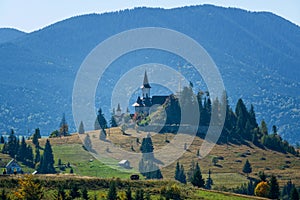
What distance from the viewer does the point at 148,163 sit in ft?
528

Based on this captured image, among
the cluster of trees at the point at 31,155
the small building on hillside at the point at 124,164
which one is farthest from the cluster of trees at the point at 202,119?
the cluster of trees at the point at 31,155

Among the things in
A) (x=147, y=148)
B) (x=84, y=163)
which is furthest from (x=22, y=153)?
(x=147, y=148)

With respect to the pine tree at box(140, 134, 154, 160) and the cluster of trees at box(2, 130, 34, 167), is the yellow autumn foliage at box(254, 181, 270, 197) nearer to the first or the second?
the pine tree at box(140, 134, 154, 160)

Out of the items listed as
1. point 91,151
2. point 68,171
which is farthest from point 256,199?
point 91,151

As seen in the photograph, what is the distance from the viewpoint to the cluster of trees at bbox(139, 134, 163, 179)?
148 m

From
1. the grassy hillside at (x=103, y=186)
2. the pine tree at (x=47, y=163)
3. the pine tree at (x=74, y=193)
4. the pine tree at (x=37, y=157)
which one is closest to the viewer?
the pine tree at (x=74, y=193)

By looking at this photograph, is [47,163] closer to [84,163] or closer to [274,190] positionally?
[84,163]

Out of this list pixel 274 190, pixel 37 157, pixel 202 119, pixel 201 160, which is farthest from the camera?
pixel 202 119

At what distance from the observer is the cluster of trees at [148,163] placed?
148m

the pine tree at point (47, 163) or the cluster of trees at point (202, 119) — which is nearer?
the pine tree at point (47, 163)

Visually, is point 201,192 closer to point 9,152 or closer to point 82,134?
point 9,152

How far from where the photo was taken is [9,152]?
160 metres

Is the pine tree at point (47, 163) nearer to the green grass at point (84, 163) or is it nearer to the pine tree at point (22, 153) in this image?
the green grass at point (84, 163)

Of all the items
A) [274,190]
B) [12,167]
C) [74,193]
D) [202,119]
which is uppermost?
[202,119]
